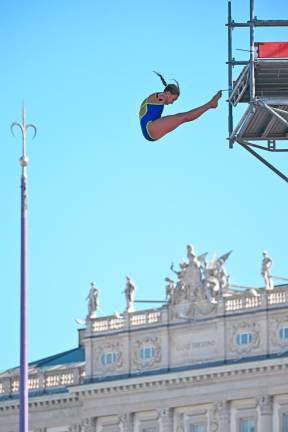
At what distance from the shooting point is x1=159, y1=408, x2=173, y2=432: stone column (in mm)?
113812

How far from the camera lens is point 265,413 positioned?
10925 centimetres

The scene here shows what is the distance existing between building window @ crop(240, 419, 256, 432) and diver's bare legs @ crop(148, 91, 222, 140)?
79980mm

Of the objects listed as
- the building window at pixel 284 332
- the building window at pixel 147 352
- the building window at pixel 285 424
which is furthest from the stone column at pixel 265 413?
the building window at pixel 147 352

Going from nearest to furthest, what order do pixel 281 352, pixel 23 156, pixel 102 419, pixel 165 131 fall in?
pixel 165 131 → pixel 23 156 → pixel 281 352 → pixel 102 419

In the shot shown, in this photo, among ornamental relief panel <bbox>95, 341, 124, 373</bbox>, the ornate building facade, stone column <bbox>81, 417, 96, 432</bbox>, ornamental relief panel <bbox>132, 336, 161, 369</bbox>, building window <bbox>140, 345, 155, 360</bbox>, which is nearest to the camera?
the ornate building facade

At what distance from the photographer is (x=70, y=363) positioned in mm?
122312

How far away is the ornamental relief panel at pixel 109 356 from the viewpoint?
117 metres

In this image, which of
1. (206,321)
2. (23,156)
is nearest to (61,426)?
(206,321)

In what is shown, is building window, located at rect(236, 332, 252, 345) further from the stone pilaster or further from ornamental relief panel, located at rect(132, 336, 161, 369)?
the stone pilaster

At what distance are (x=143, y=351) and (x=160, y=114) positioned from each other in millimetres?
85979

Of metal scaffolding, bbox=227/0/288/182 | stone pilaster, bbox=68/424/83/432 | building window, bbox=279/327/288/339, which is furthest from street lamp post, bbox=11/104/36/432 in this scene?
stone pilaster, bbox=68/424/83/432

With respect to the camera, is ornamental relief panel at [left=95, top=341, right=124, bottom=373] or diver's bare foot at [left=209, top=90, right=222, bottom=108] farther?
ornamental relief panel at [left=95, top=341, right=124, bottom=373]

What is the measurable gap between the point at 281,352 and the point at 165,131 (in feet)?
261

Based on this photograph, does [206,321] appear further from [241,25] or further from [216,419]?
[241,25]
